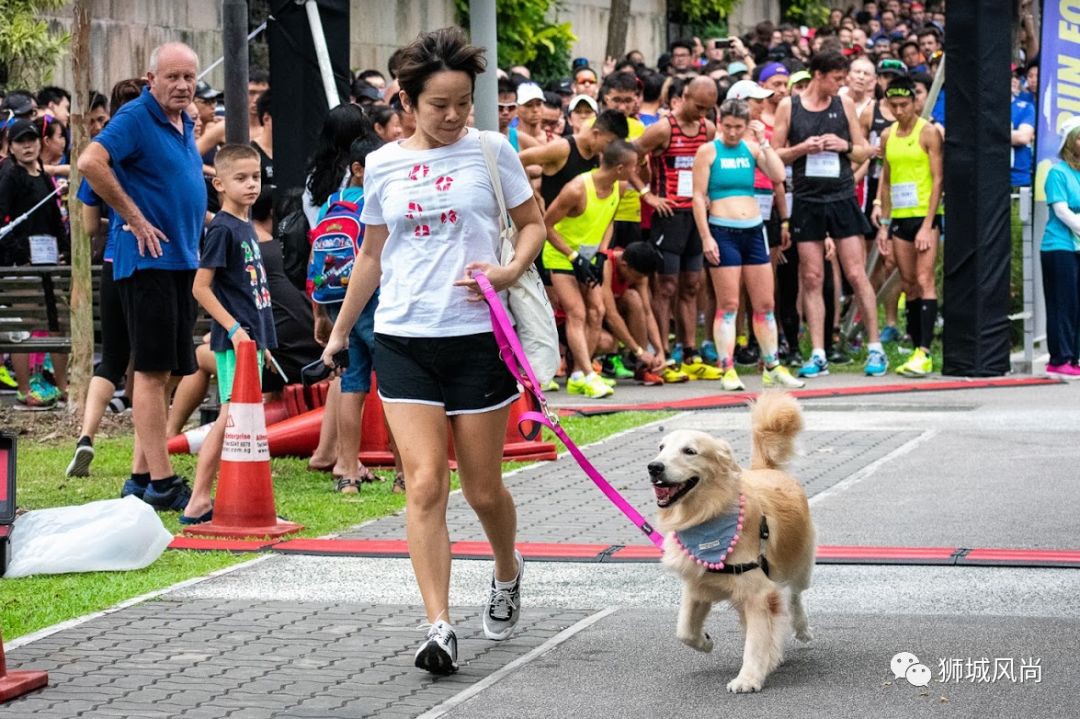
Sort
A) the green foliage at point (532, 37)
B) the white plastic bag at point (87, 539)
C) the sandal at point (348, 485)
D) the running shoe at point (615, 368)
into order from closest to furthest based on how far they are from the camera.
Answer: the white plastic bag at point (87, 539) → the sandal at point (348, 485) → the running shoe at point (615, 368) → the green foliage at point (532, 37)

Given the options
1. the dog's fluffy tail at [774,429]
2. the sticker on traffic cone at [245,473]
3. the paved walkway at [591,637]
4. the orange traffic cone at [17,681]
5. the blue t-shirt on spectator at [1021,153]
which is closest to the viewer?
the paved walkway at [591,637]

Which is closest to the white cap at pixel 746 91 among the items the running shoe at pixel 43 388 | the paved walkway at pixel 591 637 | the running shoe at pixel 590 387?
the running shoe at pixel 590 387

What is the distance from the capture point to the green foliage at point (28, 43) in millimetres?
18453

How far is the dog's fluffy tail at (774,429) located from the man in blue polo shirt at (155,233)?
381cm

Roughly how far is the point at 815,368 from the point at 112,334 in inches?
292

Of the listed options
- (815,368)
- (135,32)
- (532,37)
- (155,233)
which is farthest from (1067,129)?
A: (532,37)

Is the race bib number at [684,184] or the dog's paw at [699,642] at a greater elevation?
the race bib number at [684,184]

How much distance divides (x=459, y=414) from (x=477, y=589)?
1.51 metres

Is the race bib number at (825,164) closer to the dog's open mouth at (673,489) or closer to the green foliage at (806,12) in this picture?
the dog's open mouth at (673,489)

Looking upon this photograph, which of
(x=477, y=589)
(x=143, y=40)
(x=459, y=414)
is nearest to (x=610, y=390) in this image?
(x=477, y=589)

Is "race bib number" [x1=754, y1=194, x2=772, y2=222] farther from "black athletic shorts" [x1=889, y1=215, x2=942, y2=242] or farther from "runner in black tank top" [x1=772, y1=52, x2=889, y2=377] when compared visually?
"black athletic shorts" [x1=889, y1=215, x2=942, y2=242]

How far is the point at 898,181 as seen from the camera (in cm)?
1567

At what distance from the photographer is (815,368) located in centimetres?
1551

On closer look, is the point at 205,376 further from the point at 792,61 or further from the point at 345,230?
the point at 792,61
